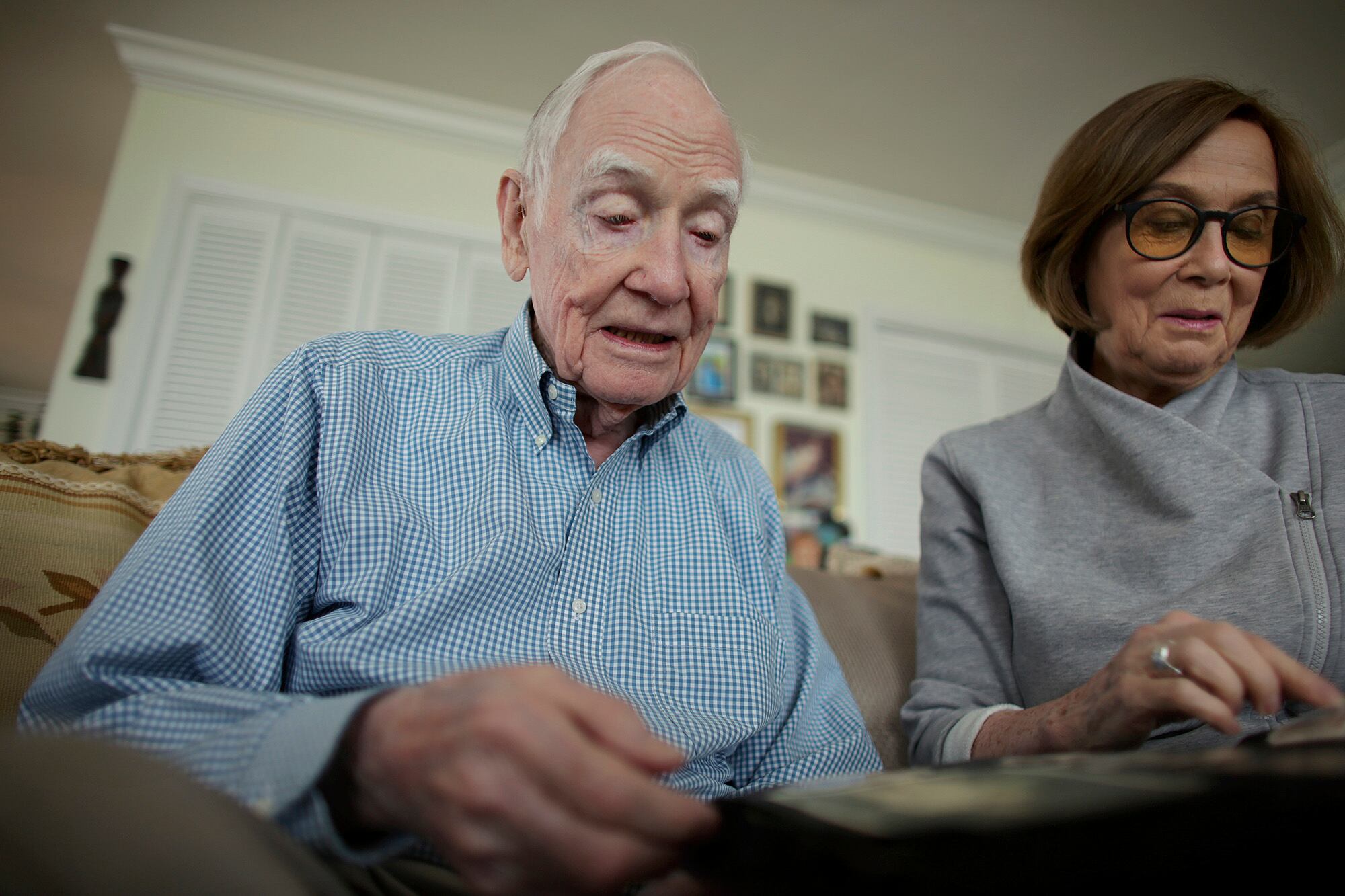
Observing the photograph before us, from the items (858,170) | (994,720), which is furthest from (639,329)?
(858,170)

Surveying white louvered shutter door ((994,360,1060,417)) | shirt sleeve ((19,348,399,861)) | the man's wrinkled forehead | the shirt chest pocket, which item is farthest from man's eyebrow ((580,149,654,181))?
white louvered shutter door ((994,360,1060,417))

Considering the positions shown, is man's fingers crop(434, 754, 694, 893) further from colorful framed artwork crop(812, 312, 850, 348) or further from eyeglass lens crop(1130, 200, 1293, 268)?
colorful framed artwork crop(812, 312, 850, 348)

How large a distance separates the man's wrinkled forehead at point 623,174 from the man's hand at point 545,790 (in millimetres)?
692

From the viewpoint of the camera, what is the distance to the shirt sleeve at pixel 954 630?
95 cm

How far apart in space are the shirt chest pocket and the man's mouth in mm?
333

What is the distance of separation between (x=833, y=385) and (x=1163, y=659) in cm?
389

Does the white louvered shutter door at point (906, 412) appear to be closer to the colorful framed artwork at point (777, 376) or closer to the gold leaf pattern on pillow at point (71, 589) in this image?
the colorful framed artwork at point (777, 376)

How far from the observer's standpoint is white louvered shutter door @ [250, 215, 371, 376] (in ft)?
12.1

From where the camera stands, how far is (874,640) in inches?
48.6

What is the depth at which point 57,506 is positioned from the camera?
926 millimetres

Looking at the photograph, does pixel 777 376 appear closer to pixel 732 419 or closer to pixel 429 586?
pixel 732 419

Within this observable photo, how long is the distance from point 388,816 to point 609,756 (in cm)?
16

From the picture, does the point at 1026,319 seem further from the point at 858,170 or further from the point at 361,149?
the point at 361,149

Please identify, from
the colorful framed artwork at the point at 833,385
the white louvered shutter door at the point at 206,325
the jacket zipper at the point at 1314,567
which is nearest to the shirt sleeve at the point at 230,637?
the jacket zipper at the point at 1314,567
